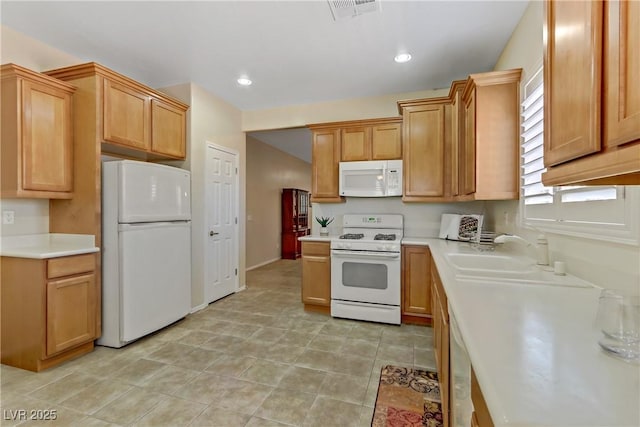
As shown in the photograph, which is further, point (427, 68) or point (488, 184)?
point (427, 68)

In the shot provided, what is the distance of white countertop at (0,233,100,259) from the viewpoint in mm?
2201

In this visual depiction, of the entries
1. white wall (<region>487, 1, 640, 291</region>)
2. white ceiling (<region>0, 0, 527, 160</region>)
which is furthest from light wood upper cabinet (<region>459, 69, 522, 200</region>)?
white ceiling (<region>0, 0, 527, 160</region>)

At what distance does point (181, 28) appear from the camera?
243 cm

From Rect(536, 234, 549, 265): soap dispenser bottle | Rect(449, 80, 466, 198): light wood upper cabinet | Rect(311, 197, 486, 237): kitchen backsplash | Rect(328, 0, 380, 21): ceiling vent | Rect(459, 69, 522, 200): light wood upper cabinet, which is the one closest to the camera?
Rect(536, 234, 549, 265): soap dispenser bottle

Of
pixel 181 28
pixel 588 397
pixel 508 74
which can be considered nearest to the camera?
pixel 588 397

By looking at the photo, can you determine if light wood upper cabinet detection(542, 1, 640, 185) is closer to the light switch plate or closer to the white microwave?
the white microwave

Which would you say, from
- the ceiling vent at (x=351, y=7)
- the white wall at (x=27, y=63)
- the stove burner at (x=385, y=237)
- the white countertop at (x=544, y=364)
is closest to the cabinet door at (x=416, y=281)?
the stove burner at (x=385, y=237)

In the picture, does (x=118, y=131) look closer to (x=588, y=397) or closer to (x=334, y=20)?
(x=334, y=20)

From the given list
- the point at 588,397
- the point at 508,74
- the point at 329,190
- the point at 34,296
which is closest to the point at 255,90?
the point at 329,190

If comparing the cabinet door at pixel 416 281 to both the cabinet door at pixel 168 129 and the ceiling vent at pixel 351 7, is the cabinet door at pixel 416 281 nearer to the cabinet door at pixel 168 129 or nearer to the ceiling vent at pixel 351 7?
the ceiling vent at pixel 351 7

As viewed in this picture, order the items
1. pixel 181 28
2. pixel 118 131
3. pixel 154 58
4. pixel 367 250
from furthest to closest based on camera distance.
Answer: pixel 367 250 < pixel 154 58 < pixel 118 131 < pixel 181 28

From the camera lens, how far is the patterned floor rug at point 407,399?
171cm

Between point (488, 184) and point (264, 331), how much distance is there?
2438 millimetres

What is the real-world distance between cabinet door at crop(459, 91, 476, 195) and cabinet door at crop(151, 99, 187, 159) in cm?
301
